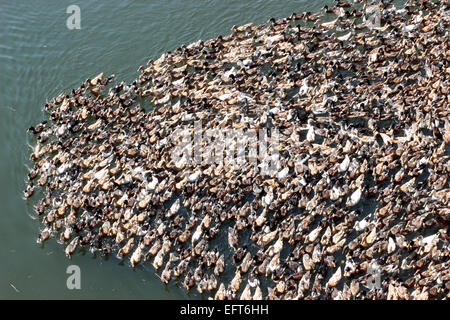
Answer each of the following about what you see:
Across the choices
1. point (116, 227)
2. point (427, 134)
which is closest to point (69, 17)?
point (116, 227)

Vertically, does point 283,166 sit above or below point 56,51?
below

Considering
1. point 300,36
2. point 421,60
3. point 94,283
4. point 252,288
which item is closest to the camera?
point 252,288

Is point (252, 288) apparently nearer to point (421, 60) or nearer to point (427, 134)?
point (427, 134)

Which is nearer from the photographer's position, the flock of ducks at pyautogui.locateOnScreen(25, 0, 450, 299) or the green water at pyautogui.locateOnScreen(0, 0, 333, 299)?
the flock of ducks at pyautogui.locateOnScreen(25, 0, 450, 299)

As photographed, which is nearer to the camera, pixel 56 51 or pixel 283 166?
pixel 283 166

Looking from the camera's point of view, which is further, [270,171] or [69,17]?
[69,17]
